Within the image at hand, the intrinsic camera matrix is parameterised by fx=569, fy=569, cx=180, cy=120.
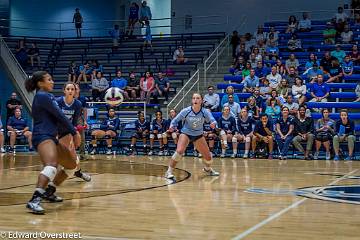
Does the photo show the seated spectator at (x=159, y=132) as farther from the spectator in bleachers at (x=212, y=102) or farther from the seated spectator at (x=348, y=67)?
the seated spectator at (x=348, y=67)

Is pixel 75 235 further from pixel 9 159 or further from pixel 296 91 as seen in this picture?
pixel 296 91

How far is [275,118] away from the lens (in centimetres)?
1777

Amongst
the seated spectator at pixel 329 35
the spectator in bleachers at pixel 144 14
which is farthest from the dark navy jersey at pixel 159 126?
the spectator in bleachers at pixel 144 14

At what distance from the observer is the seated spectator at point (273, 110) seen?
17797mm

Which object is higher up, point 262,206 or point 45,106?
point 45,106

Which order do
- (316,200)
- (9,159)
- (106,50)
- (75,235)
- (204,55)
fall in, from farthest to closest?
1. (106,50)
2. (204,55)
3. (9,159)
4. (316,200)
5. (75,235)

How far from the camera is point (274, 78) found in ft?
64.4

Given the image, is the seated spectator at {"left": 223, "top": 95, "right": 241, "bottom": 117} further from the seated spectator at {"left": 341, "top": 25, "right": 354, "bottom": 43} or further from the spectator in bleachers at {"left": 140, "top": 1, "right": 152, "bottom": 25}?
the spectator in bleachers at {"left": 140, "top": 1, "right": 152, "bottom": 25}

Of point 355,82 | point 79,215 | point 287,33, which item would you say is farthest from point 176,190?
point 287,33

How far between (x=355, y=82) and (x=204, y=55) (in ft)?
23.0

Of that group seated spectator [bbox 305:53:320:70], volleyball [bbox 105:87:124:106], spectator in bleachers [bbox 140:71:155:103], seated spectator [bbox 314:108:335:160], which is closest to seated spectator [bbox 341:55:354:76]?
seated spectator [bbox 305:53:320:70]

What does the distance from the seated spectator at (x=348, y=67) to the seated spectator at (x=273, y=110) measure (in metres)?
3.46

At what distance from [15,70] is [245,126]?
39.0 ft

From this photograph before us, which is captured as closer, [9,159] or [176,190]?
[176,190]
